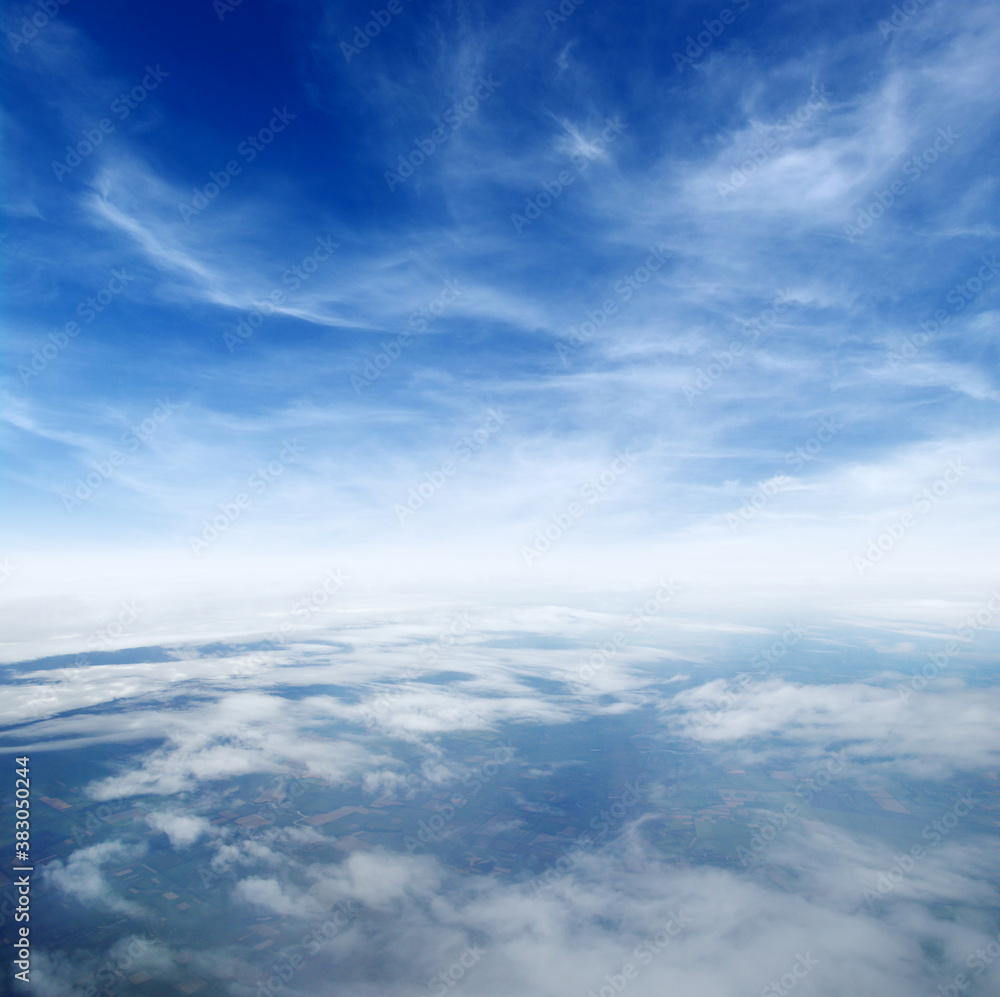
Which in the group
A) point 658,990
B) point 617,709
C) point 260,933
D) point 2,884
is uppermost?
point 2,884

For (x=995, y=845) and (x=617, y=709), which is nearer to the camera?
(x=995, y=845)

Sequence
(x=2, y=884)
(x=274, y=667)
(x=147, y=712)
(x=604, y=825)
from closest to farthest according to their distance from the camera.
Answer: (x=2, y=884), (x=604, y=825), (x=147, y=712), (x=274, y=667)

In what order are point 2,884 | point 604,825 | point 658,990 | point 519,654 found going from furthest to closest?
point 519,654, point 604,825, point 2,884, point 658,990

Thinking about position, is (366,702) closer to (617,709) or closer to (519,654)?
(617,709)

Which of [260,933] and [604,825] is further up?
[260,933]

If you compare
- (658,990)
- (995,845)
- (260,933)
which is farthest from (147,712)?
(995,845)

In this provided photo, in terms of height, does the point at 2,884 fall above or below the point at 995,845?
above

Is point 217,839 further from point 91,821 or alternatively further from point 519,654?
point 519,654

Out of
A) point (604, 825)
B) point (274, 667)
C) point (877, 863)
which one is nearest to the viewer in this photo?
point (877, 863)

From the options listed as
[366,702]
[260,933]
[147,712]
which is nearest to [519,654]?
[366,702]
